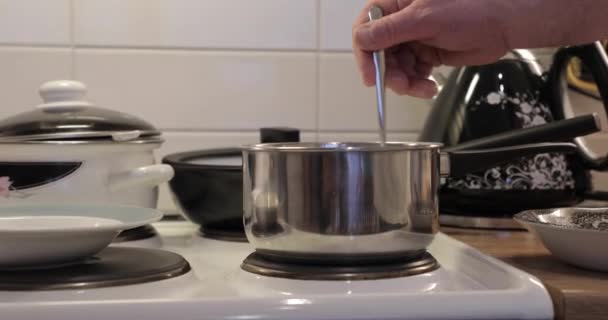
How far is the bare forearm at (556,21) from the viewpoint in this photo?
2.06ft

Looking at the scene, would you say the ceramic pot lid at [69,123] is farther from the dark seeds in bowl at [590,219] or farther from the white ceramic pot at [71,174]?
the dark seeds in bowl at [590,219]

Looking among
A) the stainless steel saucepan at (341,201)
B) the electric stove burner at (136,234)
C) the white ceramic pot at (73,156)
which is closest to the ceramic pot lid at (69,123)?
the white ceramic pot at (73,156)

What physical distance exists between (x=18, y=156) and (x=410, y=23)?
1.34 feet

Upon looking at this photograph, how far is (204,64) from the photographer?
1052mm

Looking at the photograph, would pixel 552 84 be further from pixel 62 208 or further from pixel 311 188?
pixel 62 208

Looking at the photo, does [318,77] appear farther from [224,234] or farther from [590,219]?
[590,219]

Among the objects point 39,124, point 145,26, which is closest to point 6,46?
point 145,26

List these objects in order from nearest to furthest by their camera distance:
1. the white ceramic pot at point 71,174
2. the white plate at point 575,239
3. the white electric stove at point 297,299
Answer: the white electric stove at point 297,299, the white plate at point 575,239, the white ceramic pot at point 71,174

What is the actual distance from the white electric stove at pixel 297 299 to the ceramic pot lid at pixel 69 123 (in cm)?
24

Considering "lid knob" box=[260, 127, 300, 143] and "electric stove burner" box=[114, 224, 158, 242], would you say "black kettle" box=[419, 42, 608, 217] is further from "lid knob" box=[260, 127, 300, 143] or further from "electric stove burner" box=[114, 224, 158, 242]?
"electric stove burner" box=[114, 224, 158, 242]

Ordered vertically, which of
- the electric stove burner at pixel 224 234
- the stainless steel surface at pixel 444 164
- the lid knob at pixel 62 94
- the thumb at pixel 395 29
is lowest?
the electric stove burner at pixel 224 234

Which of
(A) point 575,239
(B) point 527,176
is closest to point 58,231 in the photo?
(A) point 575,239

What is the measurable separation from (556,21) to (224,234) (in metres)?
0.41

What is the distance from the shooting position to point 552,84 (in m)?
0.88
